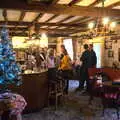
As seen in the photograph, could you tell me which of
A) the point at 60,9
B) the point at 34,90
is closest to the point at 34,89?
the point at 34,90

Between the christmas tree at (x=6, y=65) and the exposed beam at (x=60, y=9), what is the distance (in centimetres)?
153

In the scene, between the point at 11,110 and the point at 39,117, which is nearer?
the point at 11,110

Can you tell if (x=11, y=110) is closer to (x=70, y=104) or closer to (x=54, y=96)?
(x=54, y=96)

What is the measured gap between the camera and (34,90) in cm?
606

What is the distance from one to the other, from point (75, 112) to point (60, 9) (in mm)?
2522

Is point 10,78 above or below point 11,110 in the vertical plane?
above

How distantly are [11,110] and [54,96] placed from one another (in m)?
2.77

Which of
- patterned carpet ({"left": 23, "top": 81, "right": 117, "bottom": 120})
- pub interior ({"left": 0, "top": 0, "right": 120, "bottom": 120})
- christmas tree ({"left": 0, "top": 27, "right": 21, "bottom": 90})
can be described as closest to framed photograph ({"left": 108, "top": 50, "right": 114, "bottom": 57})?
pub interior ({"left": 0, "top": 0, "right": 120, "bottom": 120})

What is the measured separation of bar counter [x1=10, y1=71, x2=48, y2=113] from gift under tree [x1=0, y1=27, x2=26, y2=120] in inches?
42.0

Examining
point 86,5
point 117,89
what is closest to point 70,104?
point 117,89

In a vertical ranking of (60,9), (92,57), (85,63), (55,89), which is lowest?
(55,89)

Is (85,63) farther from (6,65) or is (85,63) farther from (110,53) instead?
(6,65)

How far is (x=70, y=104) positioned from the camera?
6801 millimetres

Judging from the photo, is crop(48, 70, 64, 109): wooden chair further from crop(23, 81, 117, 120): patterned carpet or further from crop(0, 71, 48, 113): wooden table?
crop(23, 81, 117, 120): patterned carpet
